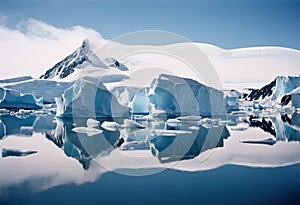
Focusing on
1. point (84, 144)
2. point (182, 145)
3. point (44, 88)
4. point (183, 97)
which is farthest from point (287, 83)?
point (44, 88)

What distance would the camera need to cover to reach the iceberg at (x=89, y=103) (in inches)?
557

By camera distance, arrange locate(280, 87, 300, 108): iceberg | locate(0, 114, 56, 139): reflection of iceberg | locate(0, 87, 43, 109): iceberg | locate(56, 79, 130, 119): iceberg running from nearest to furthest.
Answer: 1. locate(0, 114, 56, 139): reflection of iceberg
2. locate(56, 79, 130, 119): iceberg
3. locate(0, 87, 43, 109): iceberg
4. locate(280, 87, 300, 108): iceberg

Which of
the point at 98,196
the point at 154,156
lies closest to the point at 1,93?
the point at 154,156

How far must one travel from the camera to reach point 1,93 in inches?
1010

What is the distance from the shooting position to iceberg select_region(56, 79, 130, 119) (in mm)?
14148

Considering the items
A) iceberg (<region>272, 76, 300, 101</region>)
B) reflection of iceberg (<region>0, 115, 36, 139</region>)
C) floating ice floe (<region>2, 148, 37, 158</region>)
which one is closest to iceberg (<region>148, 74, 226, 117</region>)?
reflection of iceberg (<region>0, 115, 36, 139</region>)

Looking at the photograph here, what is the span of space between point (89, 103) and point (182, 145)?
24.6 feet

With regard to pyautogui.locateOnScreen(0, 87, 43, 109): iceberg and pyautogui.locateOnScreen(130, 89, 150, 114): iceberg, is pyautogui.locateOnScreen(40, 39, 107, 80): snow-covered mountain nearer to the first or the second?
pyautogui.locateOnScreen(0, 87, 43, 109): iceberg

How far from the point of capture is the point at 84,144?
8039mm

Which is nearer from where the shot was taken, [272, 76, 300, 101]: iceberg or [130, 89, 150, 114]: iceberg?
[130, 89, 150, 114]: iceberg

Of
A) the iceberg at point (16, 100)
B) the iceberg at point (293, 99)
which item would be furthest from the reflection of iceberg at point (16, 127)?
the iceberg at point (293, 99)

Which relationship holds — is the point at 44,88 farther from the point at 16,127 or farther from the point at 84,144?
the point at 84,144

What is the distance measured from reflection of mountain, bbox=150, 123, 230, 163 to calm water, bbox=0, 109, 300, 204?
0.07 ft

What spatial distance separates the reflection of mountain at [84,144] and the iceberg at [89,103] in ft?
13.5
